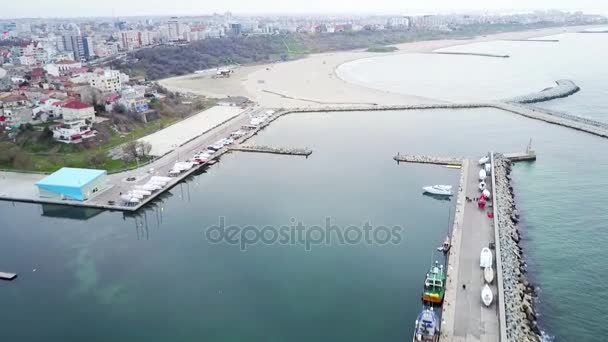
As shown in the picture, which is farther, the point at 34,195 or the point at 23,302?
the point at 34,195

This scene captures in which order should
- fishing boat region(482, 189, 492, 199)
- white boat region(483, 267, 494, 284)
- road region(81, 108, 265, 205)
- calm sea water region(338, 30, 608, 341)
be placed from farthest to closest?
road region(81, 108, 265, 205), fishing boat region(482, 189, 492, 199), white boat region(483, 267, 494, 284), calm sea water region(338, 30, 608, 341)

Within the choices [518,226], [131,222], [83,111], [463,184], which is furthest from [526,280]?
[83,111]

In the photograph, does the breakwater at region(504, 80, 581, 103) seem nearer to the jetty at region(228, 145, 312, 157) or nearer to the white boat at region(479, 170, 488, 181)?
the white boat at region(479, 170, 488, 181)

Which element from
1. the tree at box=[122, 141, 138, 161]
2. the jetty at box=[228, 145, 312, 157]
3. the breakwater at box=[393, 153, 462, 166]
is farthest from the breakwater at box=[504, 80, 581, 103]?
the tree at box=[122, 141, 138, 161]

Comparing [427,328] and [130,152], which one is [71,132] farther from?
[427,328]

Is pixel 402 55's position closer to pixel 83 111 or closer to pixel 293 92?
pixel 293 92

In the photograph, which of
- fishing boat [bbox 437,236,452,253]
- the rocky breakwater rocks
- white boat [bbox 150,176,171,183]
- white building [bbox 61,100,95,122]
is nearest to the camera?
the rocky breakwater rocks

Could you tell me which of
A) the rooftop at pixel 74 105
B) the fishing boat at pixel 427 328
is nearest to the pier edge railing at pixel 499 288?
the fishing boat at pixel 427 328
